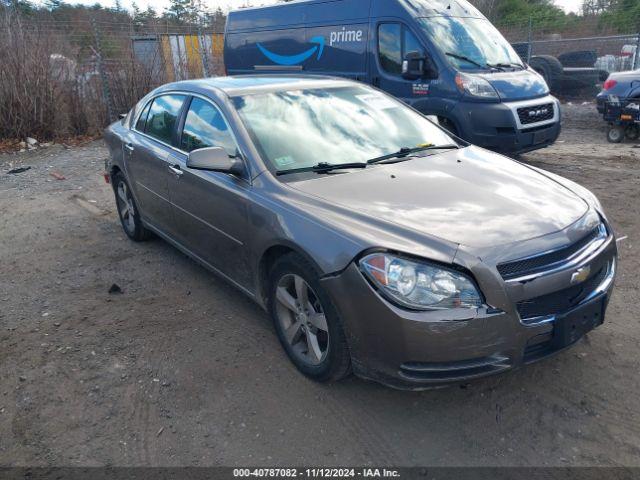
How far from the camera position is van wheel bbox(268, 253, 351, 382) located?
2.92 m

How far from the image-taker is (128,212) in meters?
5.75

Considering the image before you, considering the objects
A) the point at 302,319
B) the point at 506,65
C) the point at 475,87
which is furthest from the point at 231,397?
the point at 506,65

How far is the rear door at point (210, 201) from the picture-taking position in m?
3.62

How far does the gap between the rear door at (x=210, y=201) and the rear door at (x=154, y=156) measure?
180 millimetres

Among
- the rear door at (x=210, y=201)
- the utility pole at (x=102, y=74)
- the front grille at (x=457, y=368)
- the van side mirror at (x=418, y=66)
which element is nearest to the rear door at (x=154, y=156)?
the rear door at (x=210, y=201)

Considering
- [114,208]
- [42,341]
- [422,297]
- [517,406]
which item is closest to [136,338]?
[42,341]

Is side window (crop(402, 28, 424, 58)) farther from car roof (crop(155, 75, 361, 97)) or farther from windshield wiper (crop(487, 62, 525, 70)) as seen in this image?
car roof (crop(155, 75, 361, 97))

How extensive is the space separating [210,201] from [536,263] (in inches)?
87.0

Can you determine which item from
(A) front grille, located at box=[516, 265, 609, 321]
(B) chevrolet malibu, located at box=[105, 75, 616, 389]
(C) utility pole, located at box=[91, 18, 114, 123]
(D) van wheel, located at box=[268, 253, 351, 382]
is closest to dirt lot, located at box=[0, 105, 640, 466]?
(D) van wheel, located at box=[268, 253, 351, 382]

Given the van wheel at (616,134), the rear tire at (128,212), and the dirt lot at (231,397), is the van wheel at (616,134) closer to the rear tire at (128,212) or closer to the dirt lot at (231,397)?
the dirt lot at (231,397)

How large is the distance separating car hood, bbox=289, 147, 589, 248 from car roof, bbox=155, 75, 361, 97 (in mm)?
1052

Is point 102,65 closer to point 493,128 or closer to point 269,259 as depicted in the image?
point 493,128

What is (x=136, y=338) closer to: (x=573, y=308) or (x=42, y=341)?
(x=42, y=341)

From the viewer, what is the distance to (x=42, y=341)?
3893mm
